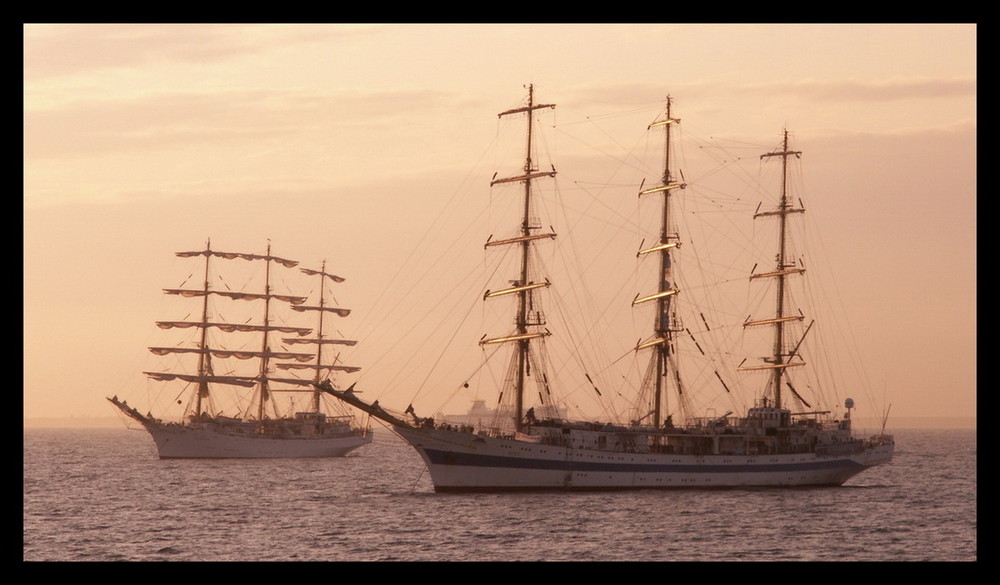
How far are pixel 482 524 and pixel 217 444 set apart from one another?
91.6 meters

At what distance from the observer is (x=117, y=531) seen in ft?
236

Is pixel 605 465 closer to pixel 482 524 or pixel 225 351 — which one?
pixel 482 524

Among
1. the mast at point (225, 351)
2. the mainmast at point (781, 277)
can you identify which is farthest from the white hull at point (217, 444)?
the mainmast at point (781, 277)

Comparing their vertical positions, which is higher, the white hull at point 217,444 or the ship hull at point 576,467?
the ship hull at point 576,467

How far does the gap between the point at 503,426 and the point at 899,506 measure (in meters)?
26.5

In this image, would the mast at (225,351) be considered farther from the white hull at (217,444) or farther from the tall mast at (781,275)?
the tall mast at (781,275)

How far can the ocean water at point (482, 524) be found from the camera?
6203cm

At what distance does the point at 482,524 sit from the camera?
70000 mm

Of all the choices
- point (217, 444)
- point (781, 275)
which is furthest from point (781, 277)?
point (217, 444)

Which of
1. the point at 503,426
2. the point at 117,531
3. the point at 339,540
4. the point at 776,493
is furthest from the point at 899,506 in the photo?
the point at 117,531

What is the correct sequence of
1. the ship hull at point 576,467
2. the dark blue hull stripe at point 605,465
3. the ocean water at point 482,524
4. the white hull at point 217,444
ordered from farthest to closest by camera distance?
the white hull at point 217,444 → the ship hull at point 576,467 → the dark blue hull stripe at point 605,465 → the ocean water at point 482,524

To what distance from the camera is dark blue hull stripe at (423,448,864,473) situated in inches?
3307

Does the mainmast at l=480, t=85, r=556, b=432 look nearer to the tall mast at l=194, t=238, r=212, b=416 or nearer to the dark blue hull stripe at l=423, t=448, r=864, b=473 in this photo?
the dark blue hull stripe at l=423, t=448, r=864, b=473
